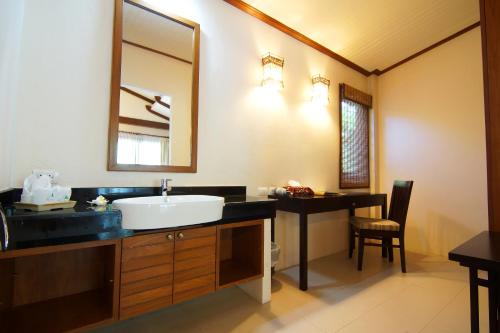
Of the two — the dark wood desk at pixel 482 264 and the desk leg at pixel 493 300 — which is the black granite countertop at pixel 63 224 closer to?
the dark wood desk at pixel 482 264

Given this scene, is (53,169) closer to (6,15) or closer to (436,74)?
(6,15)

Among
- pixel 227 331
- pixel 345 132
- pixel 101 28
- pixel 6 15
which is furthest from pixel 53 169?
pixel 345 132

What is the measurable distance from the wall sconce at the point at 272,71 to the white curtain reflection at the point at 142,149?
3.55ft

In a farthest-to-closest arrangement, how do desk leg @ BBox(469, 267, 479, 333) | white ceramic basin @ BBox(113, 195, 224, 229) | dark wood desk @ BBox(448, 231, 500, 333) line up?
white ceramic basin @ BBox(113, 195, 224, 229) < desk leg @ BBox(469, 267, 479, 333) < dark wood desk @ BBox(448, 231, 500, 333)

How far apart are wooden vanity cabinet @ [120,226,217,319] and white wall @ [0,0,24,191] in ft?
2.33

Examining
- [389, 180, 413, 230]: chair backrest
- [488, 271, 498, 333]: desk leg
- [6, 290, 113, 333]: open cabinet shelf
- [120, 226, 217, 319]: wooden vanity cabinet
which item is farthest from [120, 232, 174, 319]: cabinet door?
[389, 180, 413, 230]: chair backrest

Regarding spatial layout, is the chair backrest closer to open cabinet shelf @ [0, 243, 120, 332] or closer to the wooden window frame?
the wooden window frame

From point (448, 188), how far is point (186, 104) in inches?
119

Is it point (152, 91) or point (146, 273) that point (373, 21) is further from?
point (146, 273)

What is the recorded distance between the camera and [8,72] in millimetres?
1121

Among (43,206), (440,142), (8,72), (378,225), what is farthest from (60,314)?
(440,142)

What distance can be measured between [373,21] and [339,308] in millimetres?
2711

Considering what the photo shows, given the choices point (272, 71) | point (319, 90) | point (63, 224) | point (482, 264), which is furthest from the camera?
point (319, 90)

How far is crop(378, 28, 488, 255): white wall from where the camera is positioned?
253 centimetres
